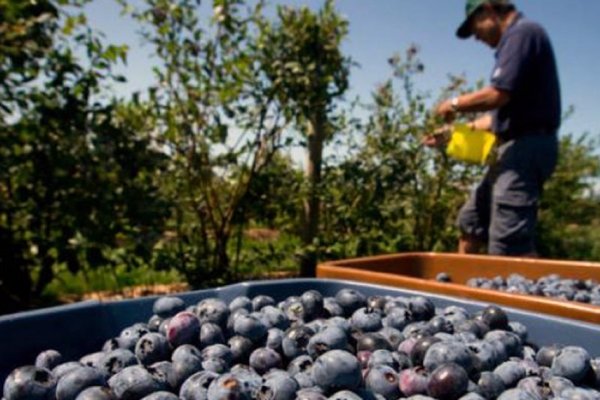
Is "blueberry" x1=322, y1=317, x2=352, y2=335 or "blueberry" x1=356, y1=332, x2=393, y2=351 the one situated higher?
"blueberry" x1=322, y1=317, x2=352, y2=335

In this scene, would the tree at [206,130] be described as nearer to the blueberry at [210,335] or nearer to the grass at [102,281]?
the grass at [102,281]

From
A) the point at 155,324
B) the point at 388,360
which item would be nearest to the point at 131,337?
the point at 155,324

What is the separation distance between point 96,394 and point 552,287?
1.23 m

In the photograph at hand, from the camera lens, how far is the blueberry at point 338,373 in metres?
0.69

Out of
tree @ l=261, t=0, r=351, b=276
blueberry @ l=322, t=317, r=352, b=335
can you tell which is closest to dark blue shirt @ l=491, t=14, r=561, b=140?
tree @ l=261, t=0, r=351, b=276

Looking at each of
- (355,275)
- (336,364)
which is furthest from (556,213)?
(336,364)

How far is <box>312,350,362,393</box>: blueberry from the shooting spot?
0.69 m

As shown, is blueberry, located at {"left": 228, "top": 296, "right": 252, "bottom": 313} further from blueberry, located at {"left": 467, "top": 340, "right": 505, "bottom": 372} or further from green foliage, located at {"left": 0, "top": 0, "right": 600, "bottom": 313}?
green foliage, located at {"left": 0, "top": 0, "right": 600, "bottom": 313}

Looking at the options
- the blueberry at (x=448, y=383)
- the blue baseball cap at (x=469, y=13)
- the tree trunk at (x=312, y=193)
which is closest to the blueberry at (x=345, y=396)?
the blueberry at (x=448, y=383)

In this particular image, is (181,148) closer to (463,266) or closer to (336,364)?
(463,266)

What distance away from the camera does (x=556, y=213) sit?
5.76m

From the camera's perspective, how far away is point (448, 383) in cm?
70

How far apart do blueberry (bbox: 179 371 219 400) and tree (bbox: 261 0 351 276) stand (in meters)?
2.81

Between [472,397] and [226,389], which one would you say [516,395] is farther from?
[226,389]
